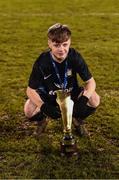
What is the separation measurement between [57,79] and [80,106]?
0.46m

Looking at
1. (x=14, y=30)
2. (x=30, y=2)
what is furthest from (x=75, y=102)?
(x=30, y=2)

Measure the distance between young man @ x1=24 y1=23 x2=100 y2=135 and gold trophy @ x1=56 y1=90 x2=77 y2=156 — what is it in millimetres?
169

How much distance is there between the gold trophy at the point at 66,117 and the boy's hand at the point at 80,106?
0.84 ft

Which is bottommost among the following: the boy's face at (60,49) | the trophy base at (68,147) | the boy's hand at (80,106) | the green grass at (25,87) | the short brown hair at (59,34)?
the green grass at (25,87)

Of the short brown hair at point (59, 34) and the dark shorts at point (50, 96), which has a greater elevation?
the short brown hair at point (59, 34)

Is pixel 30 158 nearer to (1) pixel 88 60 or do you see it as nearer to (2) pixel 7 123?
(2) pixel 7 123

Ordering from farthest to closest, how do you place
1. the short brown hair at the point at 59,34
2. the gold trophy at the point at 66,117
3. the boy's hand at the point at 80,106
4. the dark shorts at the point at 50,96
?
the dark shorts at the point at 50,96
the boy's hand at the point at 80,106
the short brown hair at the point at 59,34
the gold trophy at the point at 66,117

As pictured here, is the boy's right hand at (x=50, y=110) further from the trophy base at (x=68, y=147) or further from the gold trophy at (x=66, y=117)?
the trophy base at (x=68, y=147)

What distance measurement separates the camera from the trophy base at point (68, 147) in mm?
5516

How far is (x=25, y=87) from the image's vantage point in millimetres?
8297

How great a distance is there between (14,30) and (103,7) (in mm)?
4104

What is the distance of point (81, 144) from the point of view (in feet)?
19.8

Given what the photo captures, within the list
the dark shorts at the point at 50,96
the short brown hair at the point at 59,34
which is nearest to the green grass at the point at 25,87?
the dark shorts at the point at 50,96

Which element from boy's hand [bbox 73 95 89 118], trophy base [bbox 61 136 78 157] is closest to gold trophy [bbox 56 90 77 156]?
trophy base [bbox 61 136 78 157]
